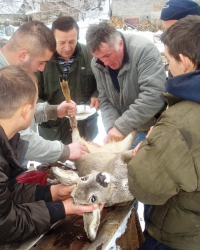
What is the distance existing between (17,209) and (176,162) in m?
0.98

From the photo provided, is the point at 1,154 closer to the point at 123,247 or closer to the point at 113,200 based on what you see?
the point at 113,200

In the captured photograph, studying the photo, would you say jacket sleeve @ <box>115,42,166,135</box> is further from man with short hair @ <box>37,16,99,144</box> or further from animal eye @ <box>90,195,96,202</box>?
animal eye @ <box>90,195,96,202</box>

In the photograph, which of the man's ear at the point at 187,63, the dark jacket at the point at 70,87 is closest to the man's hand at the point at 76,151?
the man's ear at the point at 187,63

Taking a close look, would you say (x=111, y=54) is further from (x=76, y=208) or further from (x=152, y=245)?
(x=152, y=245)

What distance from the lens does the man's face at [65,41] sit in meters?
3.73

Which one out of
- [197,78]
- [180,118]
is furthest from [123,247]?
[197,78]

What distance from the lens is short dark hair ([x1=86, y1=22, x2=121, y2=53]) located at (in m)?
3.10

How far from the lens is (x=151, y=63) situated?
3090 mm

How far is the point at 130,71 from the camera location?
10.5 ft

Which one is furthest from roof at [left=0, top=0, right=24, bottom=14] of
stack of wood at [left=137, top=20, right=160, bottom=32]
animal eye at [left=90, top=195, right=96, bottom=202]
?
animal eye at [left=90, top=195, right=96, bottom=202]

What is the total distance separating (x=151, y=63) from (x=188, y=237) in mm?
1729

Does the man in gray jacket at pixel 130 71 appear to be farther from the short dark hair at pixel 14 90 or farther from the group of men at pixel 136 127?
the short dark hair at pixel 14 90

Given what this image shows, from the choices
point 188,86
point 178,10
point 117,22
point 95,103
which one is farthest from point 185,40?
point 117,22

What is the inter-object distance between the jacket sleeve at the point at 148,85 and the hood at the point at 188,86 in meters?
1.32
